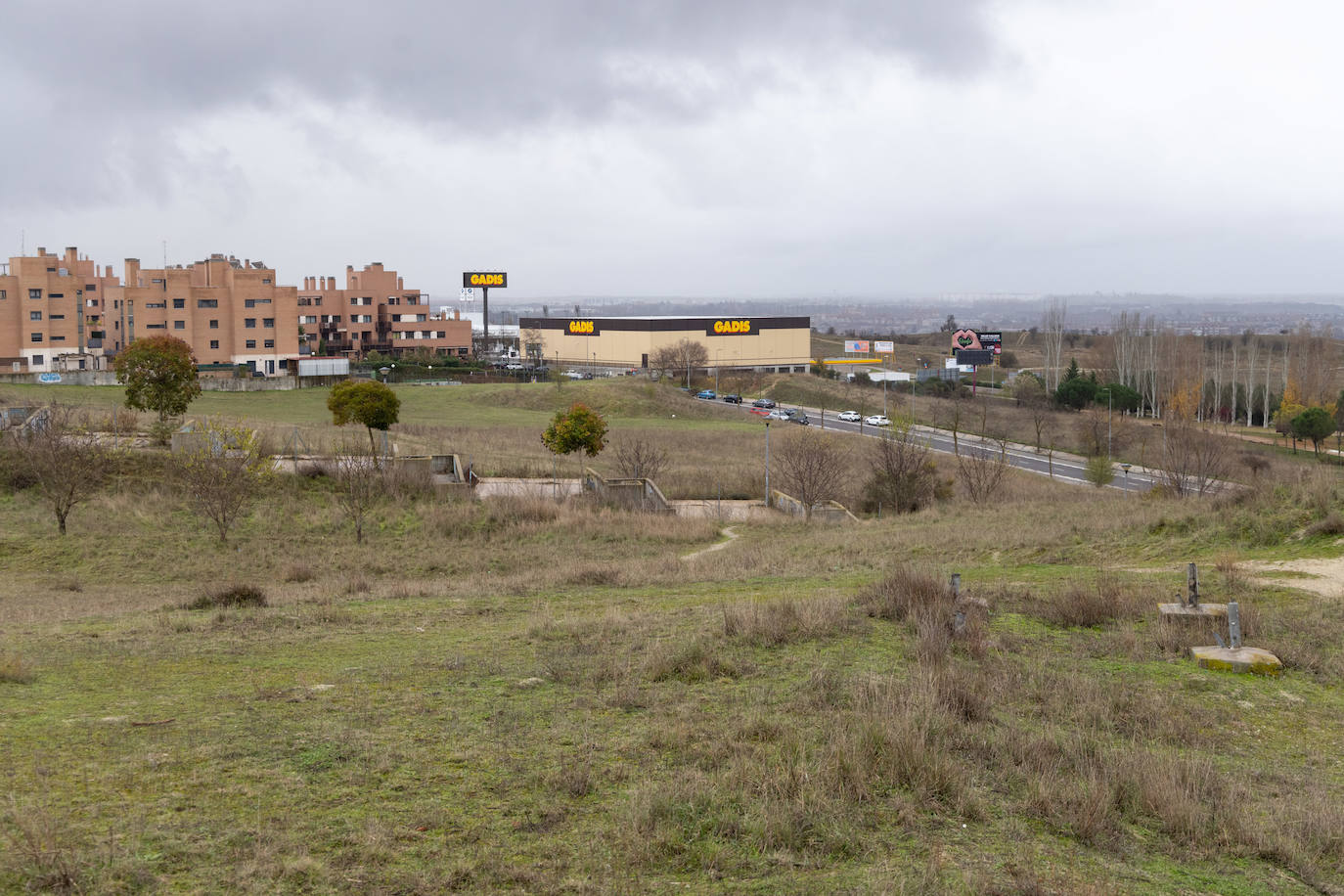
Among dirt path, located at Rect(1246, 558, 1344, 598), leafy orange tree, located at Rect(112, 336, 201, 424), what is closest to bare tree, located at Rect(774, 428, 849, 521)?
dirt path, located at Rect(1246, 558, 1344, 598)

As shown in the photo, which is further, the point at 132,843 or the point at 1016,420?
the point at 1016,420

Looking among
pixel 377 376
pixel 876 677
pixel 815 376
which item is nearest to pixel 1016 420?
pixel 815 376

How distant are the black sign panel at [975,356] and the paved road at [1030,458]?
4692cm

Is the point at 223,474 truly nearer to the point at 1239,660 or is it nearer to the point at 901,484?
the point at 901,484

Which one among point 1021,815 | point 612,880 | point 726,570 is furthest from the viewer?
point 726,570

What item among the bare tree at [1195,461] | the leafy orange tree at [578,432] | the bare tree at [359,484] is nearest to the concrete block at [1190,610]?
the bare tree at [359,484]

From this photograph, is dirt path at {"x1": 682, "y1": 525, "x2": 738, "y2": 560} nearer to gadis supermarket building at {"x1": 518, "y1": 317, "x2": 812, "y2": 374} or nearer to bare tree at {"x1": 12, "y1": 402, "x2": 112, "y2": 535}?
bare tree at {"x1": 12, "y1": 402, "x2": 112, "y2": 535}

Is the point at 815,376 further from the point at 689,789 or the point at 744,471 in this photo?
the point at 689,789

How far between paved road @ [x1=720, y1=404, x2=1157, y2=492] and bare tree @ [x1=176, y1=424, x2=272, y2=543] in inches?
1193

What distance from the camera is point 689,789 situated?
698 cm

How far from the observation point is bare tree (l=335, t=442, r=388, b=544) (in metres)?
30.3

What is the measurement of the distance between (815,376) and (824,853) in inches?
4309

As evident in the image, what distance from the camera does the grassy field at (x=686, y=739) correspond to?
614cm

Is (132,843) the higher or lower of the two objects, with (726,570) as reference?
higher
